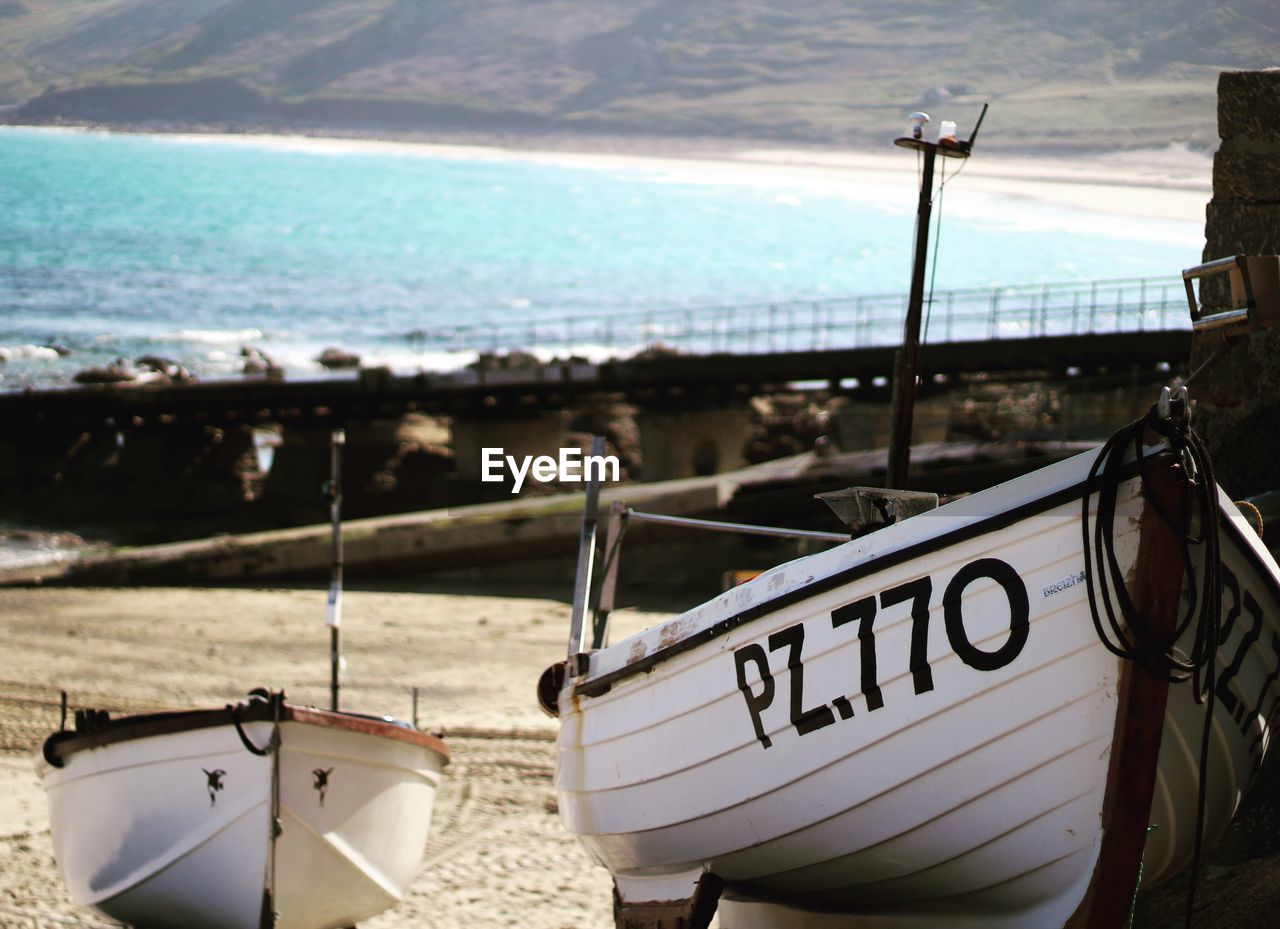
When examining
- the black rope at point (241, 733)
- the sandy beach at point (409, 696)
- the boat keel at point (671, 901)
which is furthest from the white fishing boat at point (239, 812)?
the boat keel at point (671, 901)

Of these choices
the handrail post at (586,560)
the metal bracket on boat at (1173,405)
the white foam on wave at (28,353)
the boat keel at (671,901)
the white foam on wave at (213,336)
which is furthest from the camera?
the white foam on wave at (213,336)

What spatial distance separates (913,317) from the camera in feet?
24.6

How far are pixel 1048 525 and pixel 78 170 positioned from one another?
93164 mm

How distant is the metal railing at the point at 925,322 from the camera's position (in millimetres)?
22828

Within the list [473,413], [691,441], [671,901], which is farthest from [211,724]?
[691,441]

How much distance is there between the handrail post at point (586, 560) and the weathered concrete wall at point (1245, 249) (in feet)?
9.52

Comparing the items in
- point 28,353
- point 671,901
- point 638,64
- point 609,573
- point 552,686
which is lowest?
point 28,353

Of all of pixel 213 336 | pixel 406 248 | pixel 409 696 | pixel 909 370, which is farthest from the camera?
pixel 406 248

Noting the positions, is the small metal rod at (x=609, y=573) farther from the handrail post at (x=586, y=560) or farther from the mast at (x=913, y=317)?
the mast at (x=913, y=317)

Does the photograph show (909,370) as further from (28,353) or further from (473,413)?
(28,353)

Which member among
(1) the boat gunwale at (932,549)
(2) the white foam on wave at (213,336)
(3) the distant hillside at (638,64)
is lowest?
(2) the white foam on wave at (213,336)

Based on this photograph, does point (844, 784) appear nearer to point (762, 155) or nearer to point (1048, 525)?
point (1048, 525)

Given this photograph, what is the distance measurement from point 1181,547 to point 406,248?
206 feet

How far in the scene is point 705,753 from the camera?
4965mm
